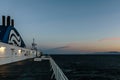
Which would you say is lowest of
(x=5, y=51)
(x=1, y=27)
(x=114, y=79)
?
(x=114, y=79)

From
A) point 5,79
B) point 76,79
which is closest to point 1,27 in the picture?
point 76,79

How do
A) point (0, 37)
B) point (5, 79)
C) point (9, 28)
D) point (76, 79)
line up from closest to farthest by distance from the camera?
point (5, 79)
point (76, 79)
point (0, 37)
point (9, 28)

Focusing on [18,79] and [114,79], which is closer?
[18,79]

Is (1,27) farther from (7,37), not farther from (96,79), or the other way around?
(96,79)

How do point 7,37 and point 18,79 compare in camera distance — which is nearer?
point 18,79

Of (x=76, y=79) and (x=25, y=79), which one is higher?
(x=25, y=79)

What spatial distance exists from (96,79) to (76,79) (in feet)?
12.0

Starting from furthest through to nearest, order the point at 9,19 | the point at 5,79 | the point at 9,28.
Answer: the point at 9,19, the point at 9,28, the point at 5,79

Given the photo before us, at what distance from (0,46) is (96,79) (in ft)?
54.9

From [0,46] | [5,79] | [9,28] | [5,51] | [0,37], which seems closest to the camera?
[5,79]

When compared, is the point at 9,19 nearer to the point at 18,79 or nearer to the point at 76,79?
the point at 76,79

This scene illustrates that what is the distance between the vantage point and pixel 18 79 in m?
14.3

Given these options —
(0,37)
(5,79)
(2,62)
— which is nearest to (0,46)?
(2,62)

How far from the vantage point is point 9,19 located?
245 ft
